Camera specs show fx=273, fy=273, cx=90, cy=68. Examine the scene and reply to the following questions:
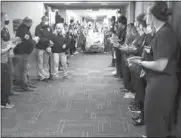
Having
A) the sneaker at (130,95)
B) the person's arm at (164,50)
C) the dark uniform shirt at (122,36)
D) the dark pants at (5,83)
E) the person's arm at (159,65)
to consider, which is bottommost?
the sneaker at (130,95)

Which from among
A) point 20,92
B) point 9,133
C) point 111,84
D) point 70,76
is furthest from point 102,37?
point 9,133

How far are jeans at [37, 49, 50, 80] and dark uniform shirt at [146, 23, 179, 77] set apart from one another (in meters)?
4.86

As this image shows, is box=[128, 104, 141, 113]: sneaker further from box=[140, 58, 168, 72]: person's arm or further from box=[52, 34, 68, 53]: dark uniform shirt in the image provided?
box=[52, 34, 68, 53]: dark uniform shirt

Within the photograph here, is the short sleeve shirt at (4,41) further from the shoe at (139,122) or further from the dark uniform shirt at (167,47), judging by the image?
the dark uniform shirt at (167,47)

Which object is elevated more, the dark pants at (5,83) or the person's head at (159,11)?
the person's head at (159,11)

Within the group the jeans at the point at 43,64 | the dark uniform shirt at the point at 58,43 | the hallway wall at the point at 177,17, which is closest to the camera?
the hallway wall at the point at 177,17

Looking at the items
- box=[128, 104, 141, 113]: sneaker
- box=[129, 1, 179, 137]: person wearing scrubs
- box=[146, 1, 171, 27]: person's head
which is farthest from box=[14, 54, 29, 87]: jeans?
box=[146, 1, 171, 27]: person's head

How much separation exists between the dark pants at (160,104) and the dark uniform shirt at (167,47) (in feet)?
0.28

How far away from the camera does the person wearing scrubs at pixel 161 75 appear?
2465mm

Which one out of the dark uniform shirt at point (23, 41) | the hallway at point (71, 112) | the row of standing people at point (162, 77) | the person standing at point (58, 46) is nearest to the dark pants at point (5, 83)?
the hallway at point (71, 112)

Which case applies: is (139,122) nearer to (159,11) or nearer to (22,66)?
(159,11)

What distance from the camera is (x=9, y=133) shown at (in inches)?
144

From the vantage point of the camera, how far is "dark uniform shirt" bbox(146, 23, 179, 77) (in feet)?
8.02

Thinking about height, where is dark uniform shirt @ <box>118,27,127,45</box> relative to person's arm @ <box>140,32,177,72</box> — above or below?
above
